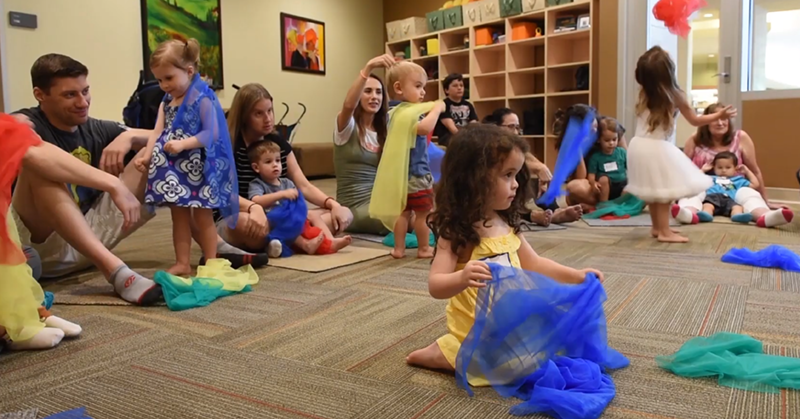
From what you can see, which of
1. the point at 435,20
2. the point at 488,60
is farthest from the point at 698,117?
the point at 435,20

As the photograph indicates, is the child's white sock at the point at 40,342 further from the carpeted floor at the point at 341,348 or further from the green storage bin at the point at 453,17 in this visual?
the green storage bin at the point at 453,17

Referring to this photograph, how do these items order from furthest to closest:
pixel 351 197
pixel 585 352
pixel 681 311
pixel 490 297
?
pixel 351 197, pixel 681 311, pixel 585 352, pixel 490 297

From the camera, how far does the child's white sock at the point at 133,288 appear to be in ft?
6.24

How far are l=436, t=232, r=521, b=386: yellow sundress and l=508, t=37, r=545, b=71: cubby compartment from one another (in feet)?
18.2

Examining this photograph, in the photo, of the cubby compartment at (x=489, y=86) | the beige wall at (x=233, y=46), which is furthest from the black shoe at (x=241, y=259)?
the cubby compartment at (x=489, y=86)

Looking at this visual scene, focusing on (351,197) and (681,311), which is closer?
(681,311)

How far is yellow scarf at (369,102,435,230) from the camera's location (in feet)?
8.20

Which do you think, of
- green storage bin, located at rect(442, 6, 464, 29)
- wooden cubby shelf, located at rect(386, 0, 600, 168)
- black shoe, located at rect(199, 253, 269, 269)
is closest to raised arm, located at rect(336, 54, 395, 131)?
black shoe, located at rect(199, 253, 269, 269)

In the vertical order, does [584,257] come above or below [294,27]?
below

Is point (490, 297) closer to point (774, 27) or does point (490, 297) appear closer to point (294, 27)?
point (774, 27)

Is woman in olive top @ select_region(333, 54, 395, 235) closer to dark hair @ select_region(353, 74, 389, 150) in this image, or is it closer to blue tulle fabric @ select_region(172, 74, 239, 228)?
dark hair @ select_region(353, 74, 389, 150)

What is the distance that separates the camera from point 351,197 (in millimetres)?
3354

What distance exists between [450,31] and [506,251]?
20.5 ft

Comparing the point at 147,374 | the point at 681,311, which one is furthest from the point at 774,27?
the point at 147,374
